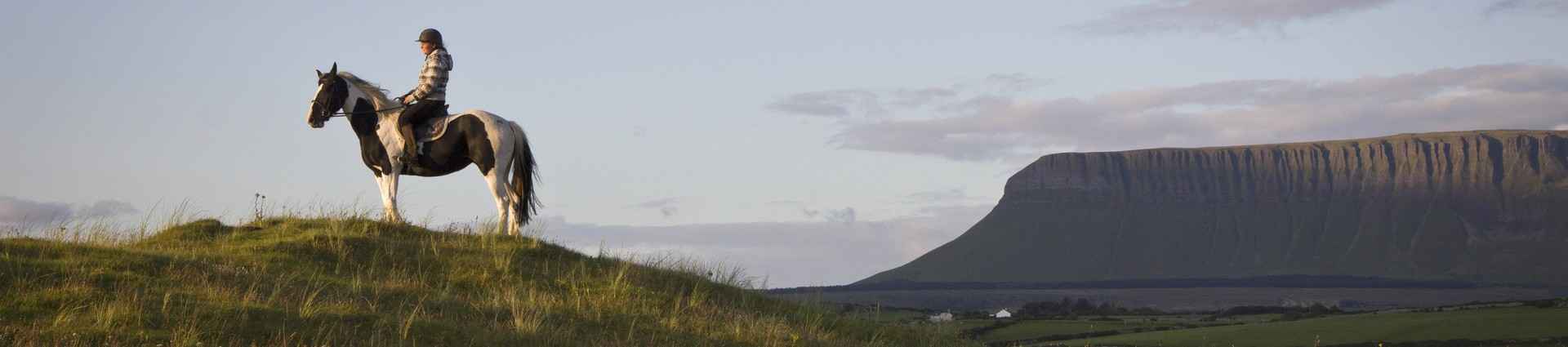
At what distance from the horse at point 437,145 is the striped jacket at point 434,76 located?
15.6 inches

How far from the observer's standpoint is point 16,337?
13500mm

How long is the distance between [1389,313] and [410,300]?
95.5 metres

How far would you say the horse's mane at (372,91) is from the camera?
23141 millimetres

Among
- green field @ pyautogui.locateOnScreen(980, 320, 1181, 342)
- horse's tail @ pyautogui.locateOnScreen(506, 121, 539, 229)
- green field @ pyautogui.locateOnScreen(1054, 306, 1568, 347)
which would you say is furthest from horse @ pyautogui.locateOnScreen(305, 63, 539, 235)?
green field @ pyautogui.locateOnScreen(980, 320, 1181, 342)

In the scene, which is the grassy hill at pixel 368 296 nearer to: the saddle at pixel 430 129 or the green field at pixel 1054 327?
the saddle at pixel 430 129

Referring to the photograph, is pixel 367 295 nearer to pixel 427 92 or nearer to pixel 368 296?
pixel 368 296

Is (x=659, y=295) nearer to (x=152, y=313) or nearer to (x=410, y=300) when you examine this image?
(x=410, y=300)

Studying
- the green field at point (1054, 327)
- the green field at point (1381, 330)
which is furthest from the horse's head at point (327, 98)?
the green field at point (1054, 327)

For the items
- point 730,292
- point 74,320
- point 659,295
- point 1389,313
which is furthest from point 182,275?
point 1389,313

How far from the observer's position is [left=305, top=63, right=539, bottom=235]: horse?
22500 millimetres

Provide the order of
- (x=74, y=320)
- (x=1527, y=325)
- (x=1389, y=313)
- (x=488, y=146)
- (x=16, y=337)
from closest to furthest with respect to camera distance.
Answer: (x=16, y=337) → (x=74, y=320) → (x=488, y=146) → (x=1527, y=325) → (x=1389, y=313)

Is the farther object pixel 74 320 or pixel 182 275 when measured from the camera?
pixel 182 275

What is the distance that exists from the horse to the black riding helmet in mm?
1033

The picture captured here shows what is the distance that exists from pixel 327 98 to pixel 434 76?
5.32 ft
